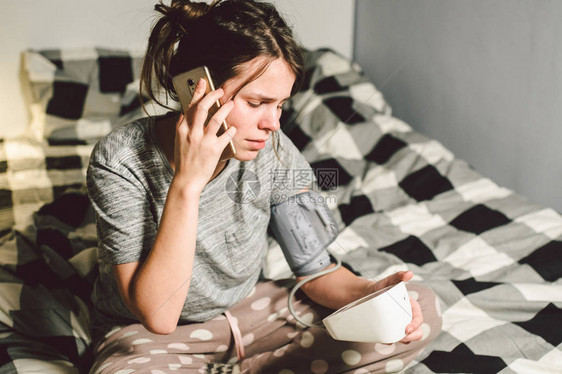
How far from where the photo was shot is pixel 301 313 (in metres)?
0.86

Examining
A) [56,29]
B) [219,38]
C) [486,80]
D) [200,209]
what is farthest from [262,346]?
[56,29]

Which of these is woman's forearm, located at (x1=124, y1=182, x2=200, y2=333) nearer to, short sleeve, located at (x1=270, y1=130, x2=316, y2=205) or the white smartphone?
the white smartphone

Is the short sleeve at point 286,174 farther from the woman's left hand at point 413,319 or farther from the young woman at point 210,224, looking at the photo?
the woman's left hand at point 413,319

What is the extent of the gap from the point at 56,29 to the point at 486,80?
1556mm

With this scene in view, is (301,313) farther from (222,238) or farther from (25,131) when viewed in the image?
(25,131)

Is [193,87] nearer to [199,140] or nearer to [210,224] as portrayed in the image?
[199,140]

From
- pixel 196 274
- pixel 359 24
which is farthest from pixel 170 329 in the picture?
pixel 359 24

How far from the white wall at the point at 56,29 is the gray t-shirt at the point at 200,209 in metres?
1.02

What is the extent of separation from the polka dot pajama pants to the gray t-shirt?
3 cm

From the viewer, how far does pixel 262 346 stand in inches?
33.5

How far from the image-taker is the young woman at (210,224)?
66 centimetres

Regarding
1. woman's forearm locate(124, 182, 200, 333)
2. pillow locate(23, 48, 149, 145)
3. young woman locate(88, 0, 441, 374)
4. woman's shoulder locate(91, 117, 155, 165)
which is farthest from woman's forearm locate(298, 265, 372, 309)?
pillow locate(23, 48, 149, 145)

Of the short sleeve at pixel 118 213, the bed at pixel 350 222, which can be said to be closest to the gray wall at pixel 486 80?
→ the bed at pixel 350 222

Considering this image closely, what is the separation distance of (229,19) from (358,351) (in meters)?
0.54
